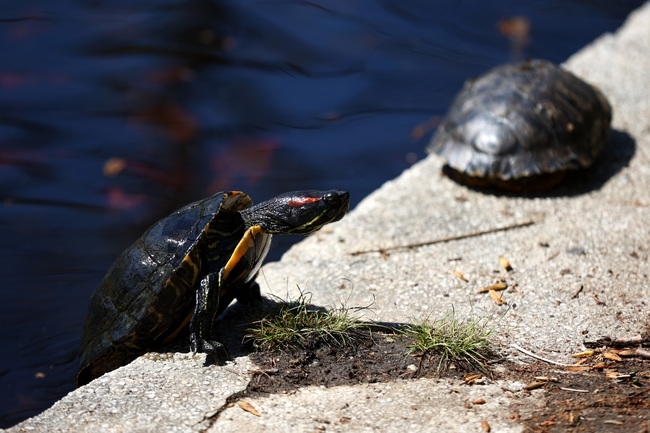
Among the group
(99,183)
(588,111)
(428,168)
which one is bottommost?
(99,183)

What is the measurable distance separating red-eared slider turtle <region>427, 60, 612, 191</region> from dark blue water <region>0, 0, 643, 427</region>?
1208 mm

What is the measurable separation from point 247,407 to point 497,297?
5.04 feet

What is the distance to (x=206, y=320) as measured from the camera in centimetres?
348

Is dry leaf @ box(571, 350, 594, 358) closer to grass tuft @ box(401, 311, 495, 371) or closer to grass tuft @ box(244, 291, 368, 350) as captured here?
grass tuft @ box(401, 311, 495, 371)

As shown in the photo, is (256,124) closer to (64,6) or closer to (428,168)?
(428,168)

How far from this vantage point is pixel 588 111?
5.52 m

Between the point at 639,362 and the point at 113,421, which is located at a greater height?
the point at 639,362

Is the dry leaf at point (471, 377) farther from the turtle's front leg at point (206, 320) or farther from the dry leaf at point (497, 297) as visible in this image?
the turtle's front leg at point (206, 320)

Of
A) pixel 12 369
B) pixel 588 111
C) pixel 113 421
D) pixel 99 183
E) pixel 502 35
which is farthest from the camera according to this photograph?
pixel 502 35

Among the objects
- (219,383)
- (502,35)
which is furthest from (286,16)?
(219,383)

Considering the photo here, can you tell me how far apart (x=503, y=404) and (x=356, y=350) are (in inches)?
27.3

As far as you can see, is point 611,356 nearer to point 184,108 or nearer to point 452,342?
point 452,342

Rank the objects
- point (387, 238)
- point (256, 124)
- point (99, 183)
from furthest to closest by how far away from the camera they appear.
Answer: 1. point (256, 124)
2. point (99, 183)
3. point (387, 238)

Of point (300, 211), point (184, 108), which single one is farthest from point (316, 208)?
point (184, 108)
